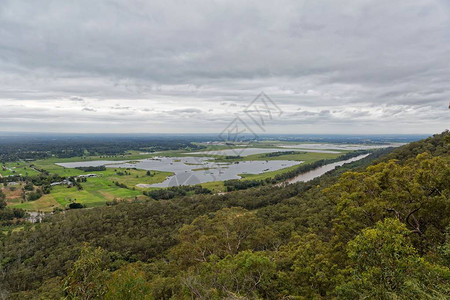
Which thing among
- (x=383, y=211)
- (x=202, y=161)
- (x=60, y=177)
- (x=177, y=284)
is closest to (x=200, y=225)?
(x=177, y=284)

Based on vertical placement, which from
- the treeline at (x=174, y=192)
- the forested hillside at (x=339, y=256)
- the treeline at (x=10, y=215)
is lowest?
the treeline at (x=10, y=215)

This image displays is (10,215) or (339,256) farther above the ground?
(339,256)

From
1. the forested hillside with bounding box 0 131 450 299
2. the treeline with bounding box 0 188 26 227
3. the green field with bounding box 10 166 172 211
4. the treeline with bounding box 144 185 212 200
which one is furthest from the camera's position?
the treeline with bounding box 144 185 212 200

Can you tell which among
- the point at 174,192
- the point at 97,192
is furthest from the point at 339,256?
the point at 97,192

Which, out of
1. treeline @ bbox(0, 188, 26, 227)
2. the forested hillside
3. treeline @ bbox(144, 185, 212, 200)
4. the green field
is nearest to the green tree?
the forested hillside

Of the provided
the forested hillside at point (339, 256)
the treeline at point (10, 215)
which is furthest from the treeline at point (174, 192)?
the forested hillside at point (339, 256)

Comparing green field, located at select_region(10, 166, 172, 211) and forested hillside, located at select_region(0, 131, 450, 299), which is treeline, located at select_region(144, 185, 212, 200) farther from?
forested hillside, located at select_region(0, 131, 450, 299)

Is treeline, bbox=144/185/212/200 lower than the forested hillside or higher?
lower

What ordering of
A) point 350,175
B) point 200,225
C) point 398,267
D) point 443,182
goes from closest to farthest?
point 398,267 < point 443,182 < point 350,175 < point 200,225

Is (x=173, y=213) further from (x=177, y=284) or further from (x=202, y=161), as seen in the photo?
(x=202, y=161)

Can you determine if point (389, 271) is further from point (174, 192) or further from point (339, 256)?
point (174, 192)

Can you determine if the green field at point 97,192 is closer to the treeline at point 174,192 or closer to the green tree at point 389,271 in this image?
the treeline at point 174,192
